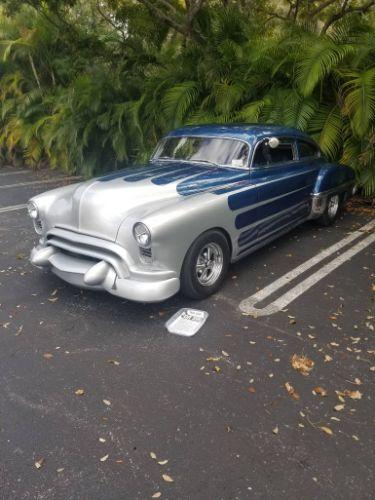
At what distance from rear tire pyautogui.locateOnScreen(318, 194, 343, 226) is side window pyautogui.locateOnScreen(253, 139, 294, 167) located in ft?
3.55

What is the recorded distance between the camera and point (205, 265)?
4191mm

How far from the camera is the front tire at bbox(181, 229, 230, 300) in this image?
3885mm

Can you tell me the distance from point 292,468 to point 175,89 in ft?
24.7

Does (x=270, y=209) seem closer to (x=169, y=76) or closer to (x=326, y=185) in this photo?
(x=326, y=185)

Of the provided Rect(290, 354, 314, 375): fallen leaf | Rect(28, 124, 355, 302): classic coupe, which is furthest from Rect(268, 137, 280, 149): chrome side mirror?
Rect(290, 354, 314, 375): fallen leaf

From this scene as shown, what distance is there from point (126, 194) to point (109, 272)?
781 mm

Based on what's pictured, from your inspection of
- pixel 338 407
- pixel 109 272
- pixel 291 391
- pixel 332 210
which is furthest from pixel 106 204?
pixel 332 210

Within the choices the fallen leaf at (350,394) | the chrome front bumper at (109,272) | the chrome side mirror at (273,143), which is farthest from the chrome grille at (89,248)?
the chrome side mirror at (273,143)

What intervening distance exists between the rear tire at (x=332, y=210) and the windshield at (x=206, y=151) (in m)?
1.99

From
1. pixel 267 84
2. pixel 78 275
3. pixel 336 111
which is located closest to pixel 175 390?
pixel 78 275

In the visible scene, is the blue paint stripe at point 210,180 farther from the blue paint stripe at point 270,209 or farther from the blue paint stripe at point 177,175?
the blue paint stripe at point 270,209

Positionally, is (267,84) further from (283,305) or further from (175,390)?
(175,390)

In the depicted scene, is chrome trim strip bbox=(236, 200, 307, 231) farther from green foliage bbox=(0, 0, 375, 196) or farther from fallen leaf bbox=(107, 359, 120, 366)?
green foliage bbox=(0, 0, 375, 196)

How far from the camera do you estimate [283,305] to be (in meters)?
4.07
